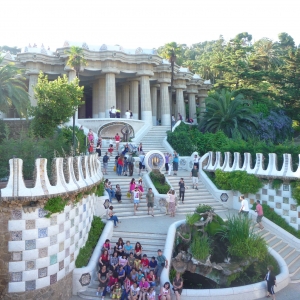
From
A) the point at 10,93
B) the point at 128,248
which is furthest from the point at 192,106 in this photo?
the point at 128,248

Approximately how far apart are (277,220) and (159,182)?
6309mm

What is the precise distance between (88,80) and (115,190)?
24771 millimetres

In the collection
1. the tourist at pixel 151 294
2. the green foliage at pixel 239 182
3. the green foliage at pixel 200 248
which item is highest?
the green foliage at pixel 239 182

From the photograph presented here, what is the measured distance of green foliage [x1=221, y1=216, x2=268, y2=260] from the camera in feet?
44.1

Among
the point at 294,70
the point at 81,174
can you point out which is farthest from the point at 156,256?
the point at 294,70

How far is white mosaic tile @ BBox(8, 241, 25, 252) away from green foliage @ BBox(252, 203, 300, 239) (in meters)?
12.4

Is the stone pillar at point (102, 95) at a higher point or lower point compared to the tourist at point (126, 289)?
higher

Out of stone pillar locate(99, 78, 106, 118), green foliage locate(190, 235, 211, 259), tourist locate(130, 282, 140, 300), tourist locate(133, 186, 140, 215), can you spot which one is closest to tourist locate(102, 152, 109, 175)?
tourist locate(133, 186, 140, 215)

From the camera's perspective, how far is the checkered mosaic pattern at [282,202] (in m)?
18.0

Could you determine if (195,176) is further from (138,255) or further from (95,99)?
(95,99)

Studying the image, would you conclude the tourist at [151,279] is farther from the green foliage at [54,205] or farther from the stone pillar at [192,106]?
the stone pillar at [192,106]

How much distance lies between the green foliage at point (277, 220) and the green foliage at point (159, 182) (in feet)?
15.5

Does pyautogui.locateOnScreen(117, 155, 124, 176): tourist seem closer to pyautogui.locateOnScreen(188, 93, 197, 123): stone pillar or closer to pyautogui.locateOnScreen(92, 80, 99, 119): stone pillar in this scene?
pyautogui.locateOnScreen(92, 80, 99, 119): stone pillar

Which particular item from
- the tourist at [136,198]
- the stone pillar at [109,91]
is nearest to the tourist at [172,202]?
the tourist at [136,198]
